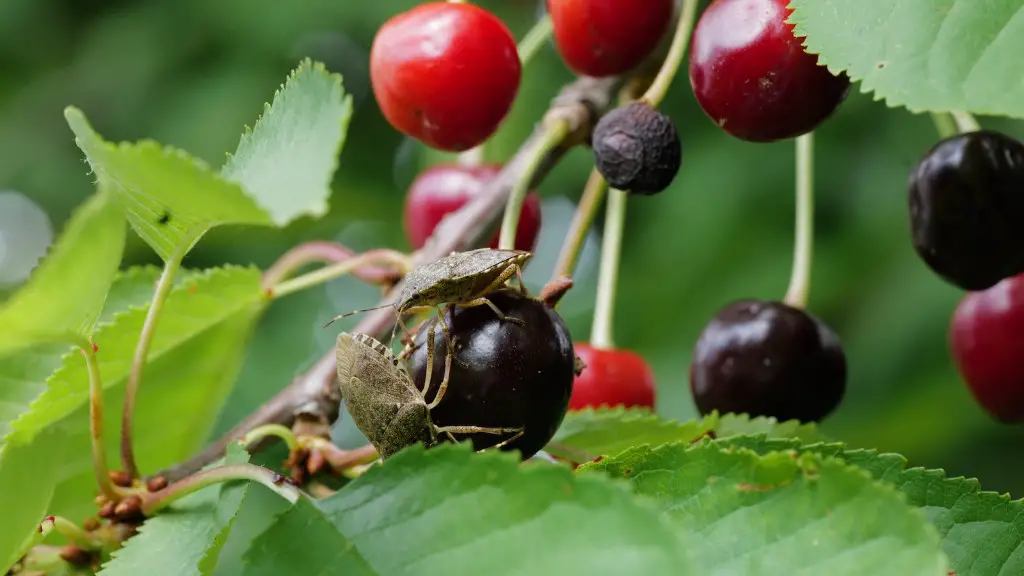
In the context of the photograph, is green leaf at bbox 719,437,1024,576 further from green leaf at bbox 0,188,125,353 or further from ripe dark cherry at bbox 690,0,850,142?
green leaf at bbox 0,188,125,353

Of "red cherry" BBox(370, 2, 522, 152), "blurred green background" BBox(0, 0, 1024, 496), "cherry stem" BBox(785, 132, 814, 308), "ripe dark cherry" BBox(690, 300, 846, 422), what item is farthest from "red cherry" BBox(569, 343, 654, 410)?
"blurred green background" BBox(0, 0, 1024, 496)

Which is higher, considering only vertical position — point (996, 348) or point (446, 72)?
point (446, 72)

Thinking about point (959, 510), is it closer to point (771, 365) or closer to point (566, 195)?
point (771, 365)

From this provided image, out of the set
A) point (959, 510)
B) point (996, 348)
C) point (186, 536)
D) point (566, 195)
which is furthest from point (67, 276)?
point (566, 195)

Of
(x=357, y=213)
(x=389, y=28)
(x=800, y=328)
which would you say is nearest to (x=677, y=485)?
(x=800, y=328)

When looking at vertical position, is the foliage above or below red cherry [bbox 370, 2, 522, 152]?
below

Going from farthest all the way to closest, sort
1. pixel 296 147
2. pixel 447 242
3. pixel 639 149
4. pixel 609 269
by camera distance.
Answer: pixel 609 269 → pixel 447 242 → pixel 639 149 → pixel 296 147
